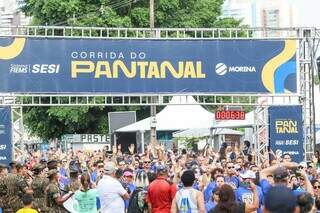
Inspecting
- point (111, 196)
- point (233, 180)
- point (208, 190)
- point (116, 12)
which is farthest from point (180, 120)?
point (111, 196)

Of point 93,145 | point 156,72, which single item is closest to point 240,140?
point 93,145

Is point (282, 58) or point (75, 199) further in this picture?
point (282, 58)

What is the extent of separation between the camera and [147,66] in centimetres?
2745

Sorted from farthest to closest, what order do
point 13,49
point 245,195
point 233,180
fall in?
point 13,49, point 233,180, point 245,195

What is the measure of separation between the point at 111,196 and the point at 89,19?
121 ft

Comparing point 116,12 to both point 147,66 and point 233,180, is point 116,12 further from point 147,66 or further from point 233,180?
point 233,180

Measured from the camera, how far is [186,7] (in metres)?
55.2

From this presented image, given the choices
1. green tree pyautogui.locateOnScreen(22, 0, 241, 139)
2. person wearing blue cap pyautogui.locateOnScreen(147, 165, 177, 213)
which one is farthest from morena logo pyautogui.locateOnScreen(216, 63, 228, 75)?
green tree pyautogui.locateOnScreen(22, 0, 241, 139)

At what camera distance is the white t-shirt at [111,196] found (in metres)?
15.4

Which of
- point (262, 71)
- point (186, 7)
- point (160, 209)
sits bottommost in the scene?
point (160, 209)

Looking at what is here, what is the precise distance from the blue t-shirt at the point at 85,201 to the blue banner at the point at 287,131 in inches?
515

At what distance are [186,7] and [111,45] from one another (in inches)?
1112

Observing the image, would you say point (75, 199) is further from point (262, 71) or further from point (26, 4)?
point (26, 4)

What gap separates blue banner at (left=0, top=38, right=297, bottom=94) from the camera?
88.1 feet
